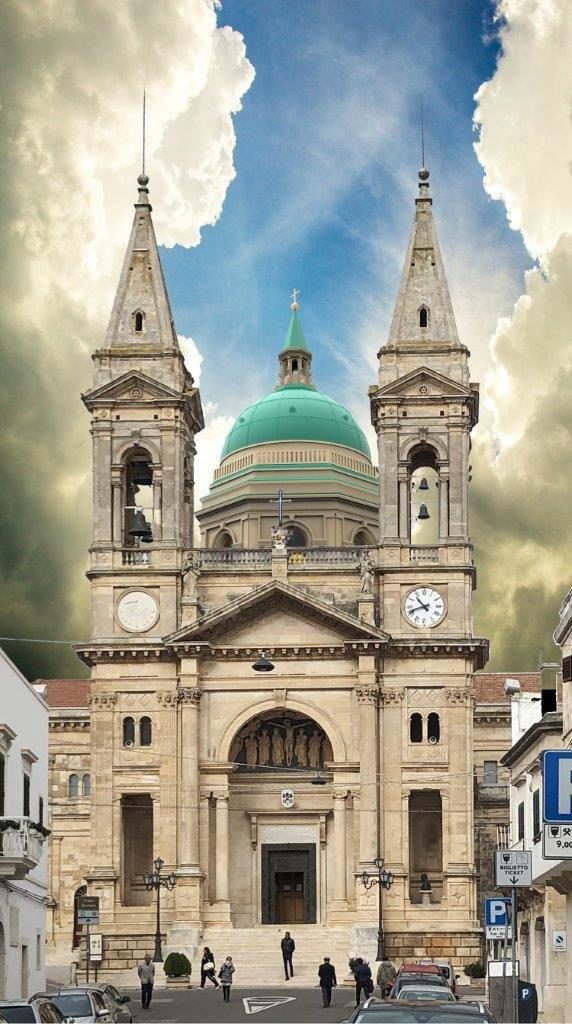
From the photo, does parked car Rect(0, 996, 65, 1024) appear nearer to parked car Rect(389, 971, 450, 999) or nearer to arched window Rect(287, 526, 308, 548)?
parked car Rect(389, 971, 450, 999)

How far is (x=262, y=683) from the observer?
250 feet

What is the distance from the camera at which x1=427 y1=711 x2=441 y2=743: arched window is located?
75.6 meters

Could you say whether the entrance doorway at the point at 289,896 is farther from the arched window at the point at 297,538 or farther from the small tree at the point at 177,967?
the arched window at the point at 297,538

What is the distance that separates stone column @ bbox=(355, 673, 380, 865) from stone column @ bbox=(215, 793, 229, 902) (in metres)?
5.00

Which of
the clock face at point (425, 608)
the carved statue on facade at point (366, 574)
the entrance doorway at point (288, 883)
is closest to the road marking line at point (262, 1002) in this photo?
the entrance doorway at point (288, 883)

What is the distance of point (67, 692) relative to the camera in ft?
328

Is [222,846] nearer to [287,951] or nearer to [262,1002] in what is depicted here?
[287,951]

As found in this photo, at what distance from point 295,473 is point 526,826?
134 ft

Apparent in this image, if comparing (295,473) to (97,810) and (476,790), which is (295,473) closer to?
(476,790)

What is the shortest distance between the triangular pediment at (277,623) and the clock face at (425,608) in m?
2.10

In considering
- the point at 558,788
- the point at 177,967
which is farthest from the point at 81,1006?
the point at 177,967

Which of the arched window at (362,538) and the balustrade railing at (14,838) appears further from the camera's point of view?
the arched window at (362,538)

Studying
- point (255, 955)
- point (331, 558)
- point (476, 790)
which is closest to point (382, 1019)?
point (255, 955)

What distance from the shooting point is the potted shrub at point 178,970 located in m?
66.2
